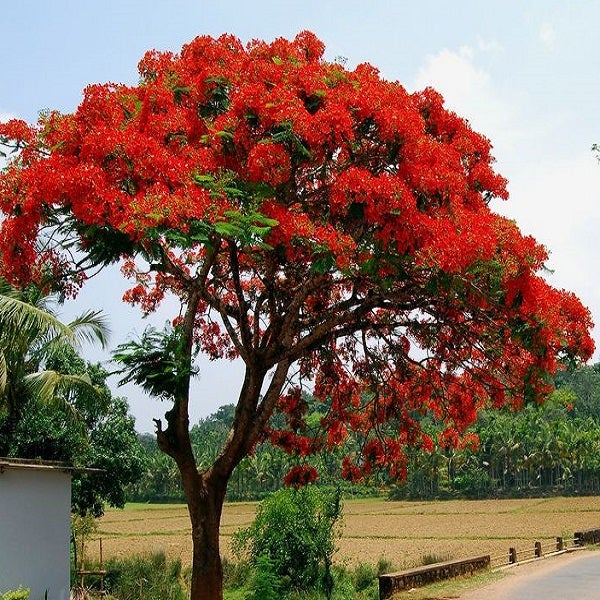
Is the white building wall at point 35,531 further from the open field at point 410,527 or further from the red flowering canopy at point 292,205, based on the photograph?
the open field at point 410,527

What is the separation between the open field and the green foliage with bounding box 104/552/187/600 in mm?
6653

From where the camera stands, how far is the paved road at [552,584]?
52.7ft

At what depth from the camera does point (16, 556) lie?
13008 mm

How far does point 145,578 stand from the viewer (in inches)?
835

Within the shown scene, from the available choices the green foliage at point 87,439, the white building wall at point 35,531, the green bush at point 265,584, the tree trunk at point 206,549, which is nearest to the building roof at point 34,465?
the white building wall at point 35,531

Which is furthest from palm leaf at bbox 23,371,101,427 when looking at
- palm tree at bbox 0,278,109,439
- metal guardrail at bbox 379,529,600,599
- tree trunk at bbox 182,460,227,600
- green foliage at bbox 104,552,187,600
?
metal guardrail at bbox 379,529,600,599

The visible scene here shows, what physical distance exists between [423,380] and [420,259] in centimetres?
461

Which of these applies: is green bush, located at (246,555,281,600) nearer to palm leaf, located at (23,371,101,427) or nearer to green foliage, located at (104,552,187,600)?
green foliage, located at (104,552,187,600)

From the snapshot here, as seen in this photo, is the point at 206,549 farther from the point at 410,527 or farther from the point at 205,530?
the point at 410,527

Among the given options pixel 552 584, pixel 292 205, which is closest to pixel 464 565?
pixel 552 584

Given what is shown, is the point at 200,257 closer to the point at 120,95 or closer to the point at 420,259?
the point at 120,95

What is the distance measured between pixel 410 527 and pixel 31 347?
134 feet

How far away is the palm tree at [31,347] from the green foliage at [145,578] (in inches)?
176

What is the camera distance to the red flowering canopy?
32.9 feet
